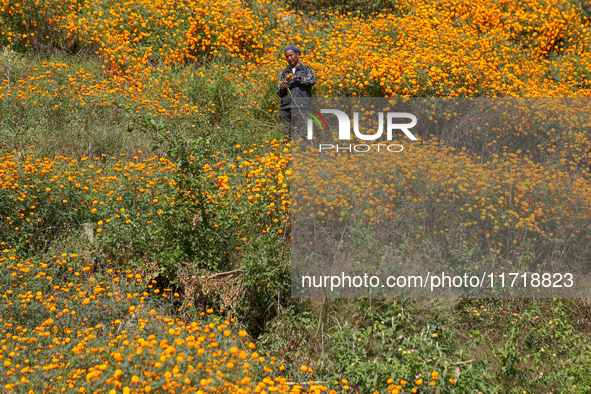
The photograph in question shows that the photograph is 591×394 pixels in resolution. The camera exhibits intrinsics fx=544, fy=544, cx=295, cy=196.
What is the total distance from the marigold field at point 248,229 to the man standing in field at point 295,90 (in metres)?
0.33

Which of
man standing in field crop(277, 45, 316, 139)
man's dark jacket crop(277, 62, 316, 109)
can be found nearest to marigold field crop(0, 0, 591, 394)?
man standing in field crop(277, 45, 316, 139)

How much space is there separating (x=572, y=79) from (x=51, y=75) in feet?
29.0

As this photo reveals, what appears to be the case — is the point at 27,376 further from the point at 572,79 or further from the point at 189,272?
the point at 572,79

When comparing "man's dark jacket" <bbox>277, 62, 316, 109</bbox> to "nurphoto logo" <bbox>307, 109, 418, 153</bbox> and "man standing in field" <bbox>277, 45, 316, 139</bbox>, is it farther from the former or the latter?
"nurphoto logo" <bbox>307, 109, 418, 153</bbox>

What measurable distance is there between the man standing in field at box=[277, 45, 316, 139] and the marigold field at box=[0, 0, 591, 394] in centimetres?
33

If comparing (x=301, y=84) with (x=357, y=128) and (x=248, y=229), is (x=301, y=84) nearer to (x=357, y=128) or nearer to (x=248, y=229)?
(x=357, y=128)

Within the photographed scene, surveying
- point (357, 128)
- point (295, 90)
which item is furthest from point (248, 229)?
point (357, 128)

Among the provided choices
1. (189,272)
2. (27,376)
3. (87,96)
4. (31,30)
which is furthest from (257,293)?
(31,30)

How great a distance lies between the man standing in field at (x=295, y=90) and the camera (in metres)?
7.14

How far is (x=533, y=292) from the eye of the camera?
500 cm

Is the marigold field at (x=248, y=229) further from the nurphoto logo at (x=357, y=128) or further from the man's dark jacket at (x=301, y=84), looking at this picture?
the man's dark jacket at (x=301, y=84)

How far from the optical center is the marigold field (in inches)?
155

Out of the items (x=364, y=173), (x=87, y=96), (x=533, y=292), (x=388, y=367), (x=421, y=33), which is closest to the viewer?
(x=388, y=367)

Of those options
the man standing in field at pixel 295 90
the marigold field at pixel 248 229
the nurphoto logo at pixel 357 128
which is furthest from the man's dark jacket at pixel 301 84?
the marigold field at pixel 248 229
